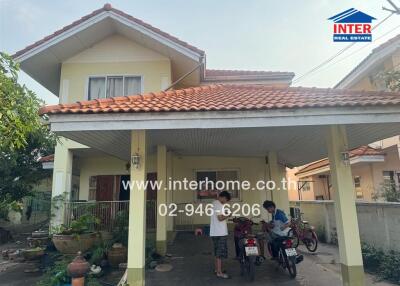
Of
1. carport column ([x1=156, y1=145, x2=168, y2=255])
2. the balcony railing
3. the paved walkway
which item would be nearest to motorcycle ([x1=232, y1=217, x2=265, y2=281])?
the paved walkway

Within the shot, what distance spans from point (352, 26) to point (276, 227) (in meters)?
7.00

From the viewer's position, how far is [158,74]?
10.8 meters

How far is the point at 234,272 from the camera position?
640cm

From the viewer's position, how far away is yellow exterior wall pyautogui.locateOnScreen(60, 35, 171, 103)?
1061 centimetres

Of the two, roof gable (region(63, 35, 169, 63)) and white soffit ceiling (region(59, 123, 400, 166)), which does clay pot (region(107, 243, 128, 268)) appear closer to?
white soffit ceiling (region(59, 123, 400, 166))

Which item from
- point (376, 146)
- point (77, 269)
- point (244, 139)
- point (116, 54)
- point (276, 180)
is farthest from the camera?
point (376, 146)

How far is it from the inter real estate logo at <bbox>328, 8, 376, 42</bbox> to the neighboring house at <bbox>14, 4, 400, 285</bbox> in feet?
8.41

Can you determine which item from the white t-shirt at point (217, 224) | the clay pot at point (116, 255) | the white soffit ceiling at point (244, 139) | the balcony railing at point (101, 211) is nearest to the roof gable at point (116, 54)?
the white soffit ceiling at point (244, 139)

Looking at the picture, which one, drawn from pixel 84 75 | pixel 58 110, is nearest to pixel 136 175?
pixel 58 110

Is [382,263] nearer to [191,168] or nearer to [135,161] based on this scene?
[135,161]

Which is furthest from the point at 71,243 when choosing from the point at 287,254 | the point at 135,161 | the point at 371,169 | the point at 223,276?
the point at 371,169

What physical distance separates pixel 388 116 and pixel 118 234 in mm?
7001

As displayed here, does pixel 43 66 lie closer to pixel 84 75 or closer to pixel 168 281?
pixel 84 75

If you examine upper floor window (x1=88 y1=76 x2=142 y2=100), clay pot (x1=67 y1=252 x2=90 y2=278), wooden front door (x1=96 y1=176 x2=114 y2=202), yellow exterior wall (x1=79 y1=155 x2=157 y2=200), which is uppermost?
upper floor window (x1=88 y1=76 x2=142 y2=100)
